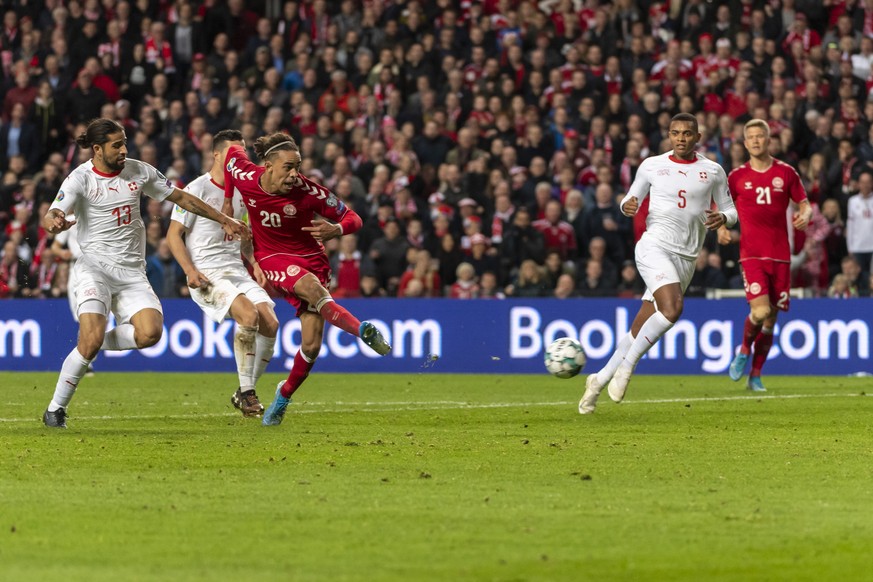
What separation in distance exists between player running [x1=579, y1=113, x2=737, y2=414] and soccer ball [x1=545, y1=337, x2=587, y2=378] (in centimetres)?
15

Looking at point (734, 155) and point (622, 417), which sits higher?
point (734, 155)

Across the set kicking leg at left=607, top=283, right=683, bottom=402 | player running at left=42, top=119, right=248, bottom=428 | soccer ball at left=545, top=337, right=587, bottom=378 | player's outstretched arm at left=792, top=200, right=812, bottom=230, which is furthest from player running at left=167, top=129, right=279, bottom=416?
player's outstretched arm at left=792, top=200, right=812, bottom=230

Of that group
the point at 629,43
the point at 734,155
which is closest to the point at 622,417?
the point at 734,155

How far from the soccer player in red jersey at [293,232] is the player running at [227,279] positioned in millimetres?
651

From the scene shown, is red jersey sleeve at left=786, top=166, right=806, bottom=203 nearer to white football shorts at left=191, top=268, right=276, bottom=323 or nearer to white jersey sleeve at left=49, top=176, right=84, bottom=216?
white football shorts at left=191, top=268, right=276, bottom=323

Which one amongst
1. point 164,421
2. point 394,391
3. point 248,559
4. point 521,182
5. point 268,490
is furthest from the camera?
point 521,182

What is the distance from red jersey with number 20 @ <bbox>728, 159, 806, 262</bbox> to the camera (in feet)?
51.4

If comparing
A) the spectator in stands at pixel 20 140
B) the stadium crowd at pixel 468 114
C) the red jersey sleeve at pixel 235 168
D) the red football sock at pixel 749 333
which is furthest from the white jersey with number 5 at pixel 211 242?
the spectator in stands at pixel 20 140

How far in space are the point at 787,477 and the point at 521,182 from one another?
12954 mm

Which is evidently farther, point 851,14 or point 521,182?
point 851,14

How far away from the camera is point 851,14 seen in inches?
889

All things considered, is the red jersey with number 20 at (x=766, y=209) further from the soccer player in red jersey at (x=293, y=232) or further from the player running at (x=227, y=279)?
the soccer player in red jersey at (x=293, y=232)

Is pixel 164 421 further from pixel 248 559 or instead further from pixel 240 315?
pixel 248 559

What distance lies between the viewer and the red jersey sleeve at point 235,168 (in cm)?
1166
